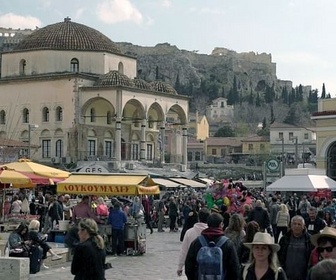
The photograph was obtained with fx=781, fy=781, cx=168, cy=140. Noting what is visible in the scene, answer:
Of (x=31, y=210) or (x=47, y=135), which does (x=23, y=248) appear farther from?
(x=47, y=135)

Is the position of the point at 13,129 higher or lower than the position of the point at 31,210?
higher

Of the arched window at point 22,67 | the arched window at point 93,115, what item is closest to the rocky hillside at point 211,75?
the arched window at point 22,67

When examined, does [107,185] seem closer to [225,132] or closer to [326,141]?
[326,141]

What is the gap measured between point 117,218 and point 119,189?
688 millimetres

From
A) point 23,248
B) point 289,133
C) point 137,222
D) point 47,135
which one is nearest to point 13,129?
point 47,135

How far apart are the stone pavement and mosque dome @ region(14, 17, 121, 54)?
130 feet

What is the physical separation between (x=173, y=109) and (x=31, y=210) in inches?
1466

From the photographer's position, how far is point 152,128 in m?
61.6

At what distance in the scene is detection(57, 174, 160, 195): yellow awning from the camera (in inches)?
693

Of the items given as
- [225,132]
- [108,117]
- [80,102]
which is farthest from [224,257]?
[225,132]

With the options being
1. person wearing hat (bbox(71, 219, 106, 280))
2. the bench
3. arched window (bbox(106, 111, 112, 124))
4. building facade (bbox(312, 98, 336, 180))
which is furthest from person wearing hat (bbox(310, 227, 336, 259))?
arched window (bbox(106, 111, 112, 124))

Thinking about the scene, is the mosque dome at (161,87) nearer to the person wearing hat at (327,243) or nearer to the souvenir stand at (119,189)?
the souvenir stand at (119,189)

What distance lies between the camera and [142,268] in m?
15.2

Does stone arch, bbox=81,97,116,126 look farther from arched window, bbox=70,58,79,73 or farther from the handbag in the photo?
the handbag
